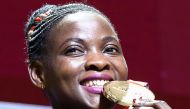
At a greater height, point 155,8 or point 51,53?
point 155,8

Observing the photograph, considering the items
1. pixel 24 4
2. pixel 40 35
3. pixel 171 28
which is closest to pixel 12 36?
pixel 24 4

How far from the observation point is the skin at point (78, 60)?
4.28 ft

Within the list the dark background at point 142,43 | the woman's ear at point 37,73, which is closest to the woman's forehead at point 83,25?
the woman's ear at point 37,73

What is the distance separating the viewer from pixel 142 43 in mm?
2377

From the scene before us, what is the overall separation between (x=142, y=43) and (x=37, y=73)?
99 cm

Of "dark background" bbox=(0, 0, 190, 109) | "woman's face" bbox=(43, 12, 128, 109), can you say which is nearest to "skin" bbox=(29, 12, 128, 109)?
"woman's face" bbox=(43, 12, 128, 109)

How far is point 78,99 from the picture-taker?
4.28 ft

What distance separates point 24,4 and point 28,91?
1.32 feet

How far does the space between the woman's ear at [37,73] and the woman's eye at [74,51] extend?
4.5 inches

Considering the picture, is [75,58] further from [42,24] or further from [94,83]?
[42,24]

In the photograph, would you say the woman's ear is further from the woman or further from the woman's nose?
the woman's nose

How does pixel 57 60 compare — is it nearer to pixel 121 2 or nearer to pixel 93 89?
pixel 93 89

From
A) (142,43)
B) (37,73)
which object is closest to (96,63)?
(37,73)

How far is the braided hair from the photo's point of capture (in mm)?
1445
